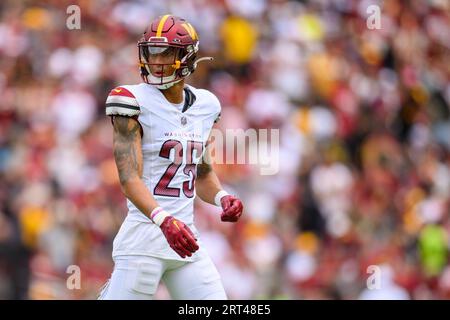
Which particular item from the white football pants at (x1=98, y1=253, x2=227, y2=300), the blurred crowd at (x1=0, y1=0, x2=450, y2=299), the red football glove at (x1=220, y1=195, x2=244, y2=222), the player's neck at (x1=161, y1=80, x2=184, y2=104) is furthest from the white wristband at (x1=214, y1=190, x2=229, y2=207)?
the blurred crowd at (x1=0, y1=0, x2=450, y2=299)

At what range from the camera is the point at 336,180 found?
44.6 ft

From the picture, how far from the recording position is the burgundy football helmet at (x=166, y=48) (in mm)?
7164

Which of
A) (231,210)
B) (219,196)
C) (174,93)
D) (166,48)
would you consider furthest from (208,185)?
(166,48)

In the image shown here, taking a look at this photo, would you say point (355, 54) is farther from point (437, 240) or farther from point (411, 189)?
point (437, 240)

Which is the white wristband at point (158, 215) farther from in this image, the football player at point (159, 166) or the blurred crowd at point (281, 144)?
the blurred crowd at point (281, 144)

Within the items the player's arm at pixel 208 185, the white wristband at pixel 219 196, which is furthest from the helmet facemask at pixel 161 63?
the white wristband at pixel 219 196

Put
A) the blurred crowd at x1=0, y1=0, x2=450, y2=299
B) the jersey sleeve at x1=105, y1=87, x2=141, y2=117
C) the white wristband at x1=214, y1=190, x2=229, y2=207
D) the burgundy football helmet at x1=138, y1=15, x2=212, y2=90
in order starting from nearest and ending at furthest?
1. the jersey sleeve at x1=105, y1=87, x2=141, y2=117
2. the burgundy football helmet at x1=138, y1=15, x2=212, y2=90
3. the white wristband at x1=214, y1=190, x2=229, y2=207
4. the blurred crowd at x1=0, y1=0, x2=450, y2=299

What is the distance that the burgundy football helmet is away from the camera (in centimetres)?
716

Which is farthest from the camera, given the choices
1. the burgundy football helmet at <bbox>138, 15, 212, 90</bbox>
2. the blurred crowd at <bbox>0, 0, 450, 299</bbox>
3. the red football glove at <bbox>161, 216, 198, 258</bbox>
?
the blurred crowd at <bbox>0, 0, 450, 299</bbox>

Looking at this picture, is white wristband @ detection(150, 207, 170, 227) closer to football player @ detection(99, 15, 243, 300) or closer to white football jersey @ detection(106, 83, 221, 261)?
football player @ detection(99, 15, 243, 300)

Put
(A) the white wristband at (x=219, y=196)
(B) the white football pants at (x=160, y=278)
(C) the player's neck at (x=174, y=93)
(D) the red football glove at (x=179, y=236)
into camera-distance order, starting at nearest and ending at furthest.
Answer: (D) the red football glove at (x=179, y=236) < (B) the white football pants at (x=160, y=278) < (C) the player's neck at (x=174, y=93) < (A) the white wristband at (x=219, y=196)

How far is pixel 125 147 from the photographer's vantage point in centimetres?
698

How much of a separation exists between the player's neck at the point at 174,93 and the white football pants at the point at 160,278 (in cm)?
92

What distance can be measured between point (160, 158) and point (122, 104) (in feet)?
1.39
